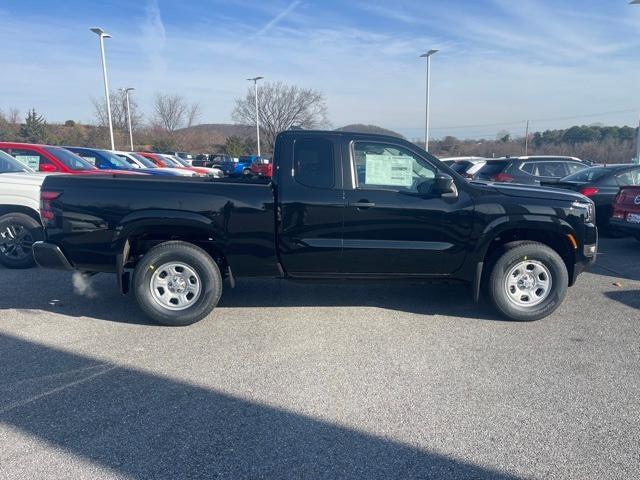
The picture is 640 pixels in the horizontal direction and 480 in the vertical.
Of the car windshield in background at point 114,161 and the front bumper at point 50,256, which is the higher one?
the car windshield in background at point 114,161

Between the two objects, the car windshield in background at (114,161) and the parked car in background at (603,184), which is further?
the car windshield in background at (114,161)

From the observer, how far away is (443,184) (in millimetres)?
4648

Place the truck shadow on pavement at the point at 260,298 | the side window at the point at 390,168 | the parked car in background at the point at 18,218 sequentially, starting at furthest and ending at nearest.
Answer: the parked car in background at the point at 18,218
the truck shadow on pavement at the point at 260,298
the side window at the point at 390,168

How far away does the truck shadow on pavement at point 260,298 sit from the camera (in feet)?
17.2

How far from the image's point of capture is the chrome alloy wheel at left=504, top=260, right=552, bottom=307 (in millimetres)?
4980

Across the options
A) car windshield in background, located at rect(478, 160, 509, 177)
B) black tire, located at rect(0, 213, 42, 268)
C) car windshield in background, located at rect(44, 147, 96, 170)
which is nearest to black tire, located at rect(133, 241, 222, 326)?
black tire, located at rect(0, 213, 42, 268)

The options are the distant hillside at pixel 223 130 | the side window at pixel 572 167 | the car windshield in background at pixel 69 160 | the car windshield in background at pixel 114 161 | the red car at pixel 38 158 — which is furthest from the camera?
the distant hillside at pixel 223 130

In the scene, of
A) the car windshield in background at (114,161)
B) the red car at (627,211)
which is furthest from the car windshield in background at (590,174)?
the car windshield in background at (114,161)

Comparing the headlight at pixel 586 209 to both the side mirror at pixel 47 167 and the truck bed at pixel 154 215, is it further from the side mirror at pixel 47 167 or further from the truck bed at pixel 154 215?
the side mirror at pixel 47 167

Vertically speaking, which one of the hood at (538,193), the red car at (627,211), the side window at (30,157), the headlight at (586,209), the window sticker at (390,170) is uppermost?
the side window at (30,157)

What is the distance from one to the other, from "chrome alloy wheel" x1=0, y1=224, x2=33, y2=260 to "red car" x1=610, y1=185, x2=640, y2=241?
9.49 meters

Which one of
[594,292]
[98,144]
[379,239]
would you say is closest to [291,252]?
[379,239]

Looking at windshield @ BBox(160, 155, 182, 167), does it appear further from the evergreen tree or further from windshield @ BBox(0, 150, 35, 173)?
the evergreen tree

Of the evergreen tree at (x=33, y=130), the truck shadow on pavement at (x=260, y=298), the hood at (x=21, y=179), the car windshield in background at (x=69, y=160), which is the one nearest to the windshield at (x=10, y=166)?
the hood at (x=21, y=179)
